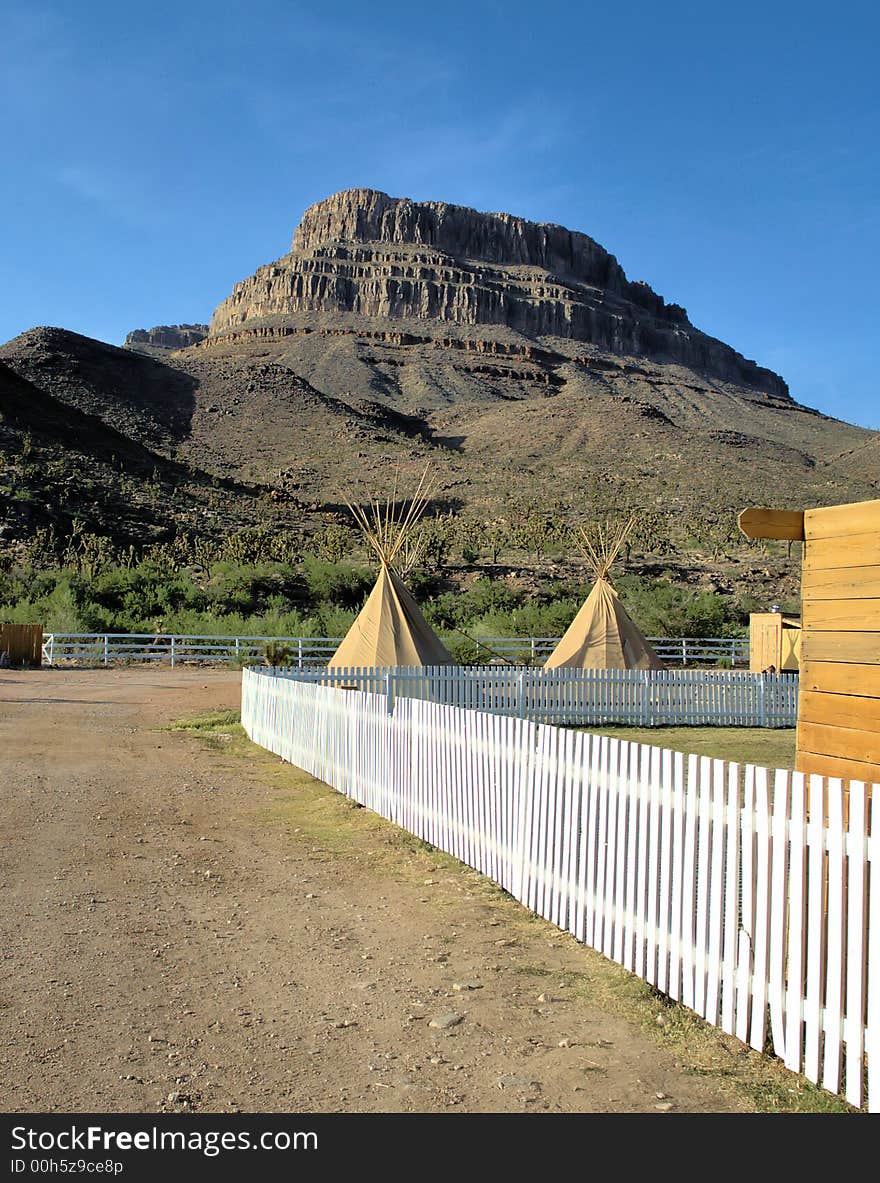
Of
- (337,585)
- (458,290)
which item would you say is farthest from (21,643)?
(458,290)

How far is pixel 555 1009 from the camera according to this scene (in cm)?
472

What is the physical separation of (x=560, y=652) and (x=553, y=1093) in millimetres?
18612

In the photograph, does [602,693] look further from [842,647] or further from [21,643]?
[21,643]

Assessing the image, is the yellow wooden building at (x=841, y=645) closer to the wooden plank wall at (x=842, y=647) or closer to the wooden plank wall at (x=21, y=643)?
the wooden plank wall at (x=842, y=647)

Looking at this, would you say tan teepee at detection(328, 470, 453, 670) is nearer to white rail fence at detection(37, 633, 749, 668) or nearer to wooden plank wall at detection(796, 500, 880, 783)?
white rail fence at detection(37, 633, 749, 668)

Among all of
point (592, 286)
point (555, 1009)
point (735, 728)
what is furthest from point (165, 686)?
point (592, 286)

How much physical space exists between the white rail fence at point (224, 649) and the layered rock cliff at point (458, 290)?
101 meters

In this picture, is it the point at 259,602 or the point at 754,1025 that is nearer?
the point at 754,1025

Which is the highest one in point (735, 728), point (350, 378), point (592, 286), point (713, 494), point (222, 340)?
point (592, 286)

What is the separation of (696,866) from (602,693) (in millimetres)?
13875

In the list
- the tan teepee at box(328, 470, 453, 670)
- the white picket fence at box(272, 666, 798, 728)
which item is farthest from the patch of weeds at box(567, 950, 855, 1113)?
the tan teepee at box(328, 470, 453, 670)

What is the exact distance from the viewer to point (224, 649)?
100 feet

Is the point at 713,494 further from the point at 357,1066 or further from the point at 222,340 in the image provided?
the point at 222,340
